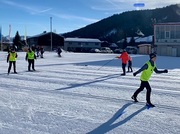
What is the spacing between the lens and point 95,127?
18.0 feet

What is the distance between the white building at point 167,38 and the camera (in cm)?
5241

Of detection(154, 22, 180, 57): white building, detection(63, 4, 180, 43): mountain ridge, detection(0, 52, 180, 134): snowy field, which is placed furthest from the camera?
detection(63, 4, 180, 43): mountain ridge

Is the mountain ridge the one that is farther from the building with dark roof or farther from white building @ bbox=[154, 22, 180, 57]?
the building with dark roof

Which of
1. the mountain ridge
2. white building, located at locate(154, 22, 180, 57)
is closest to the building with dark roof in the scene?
white building, located at locate(154, 22, 180, 57)

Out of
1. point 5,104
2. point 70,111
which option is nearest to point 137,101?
point 70,111

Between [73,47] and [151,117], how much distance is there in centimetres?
8410

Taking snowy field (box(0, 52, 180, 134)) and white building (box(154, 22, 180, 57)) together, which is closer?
snowy field (box(0, 52, 180, 134))

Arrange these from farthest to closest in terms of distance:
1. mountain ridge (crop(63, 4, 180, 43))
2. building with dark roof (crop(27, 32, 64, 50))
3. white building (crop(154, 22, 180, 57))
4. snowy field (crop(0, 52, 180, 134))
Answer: mountain ridge (crop(63, 4, 180, 43)), building with dark roof (crop(27, 32, 64, 50)), white building (crop(154, 22, 180, 57)), snowy field (crop(0, 52, 180, 134))

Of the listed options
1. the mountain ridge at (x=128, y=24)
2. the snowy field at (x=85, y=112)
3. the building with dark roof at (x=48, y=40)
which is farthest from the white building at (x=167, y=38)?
the snowy field at (x=85, y=112)

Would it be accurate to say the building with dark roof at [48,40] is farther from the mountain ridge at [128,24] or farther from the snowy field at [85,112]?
the snowy field at [85,112]

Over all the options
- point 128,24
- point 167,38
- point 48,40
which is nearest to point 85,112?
point 167,38

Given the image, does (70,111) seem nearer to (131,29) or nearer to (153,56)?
(153,56)

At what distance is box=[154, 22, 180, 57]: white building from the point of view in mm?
52406

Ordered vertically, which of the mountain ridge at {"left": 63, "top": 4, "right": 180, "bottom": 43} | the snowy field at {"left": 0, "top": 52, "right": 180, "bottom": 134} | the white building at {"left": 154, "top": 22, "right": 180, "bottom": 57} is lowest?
the snowy field at {"left": 0, "top": 52, "right": 180, "bottom": 134}
